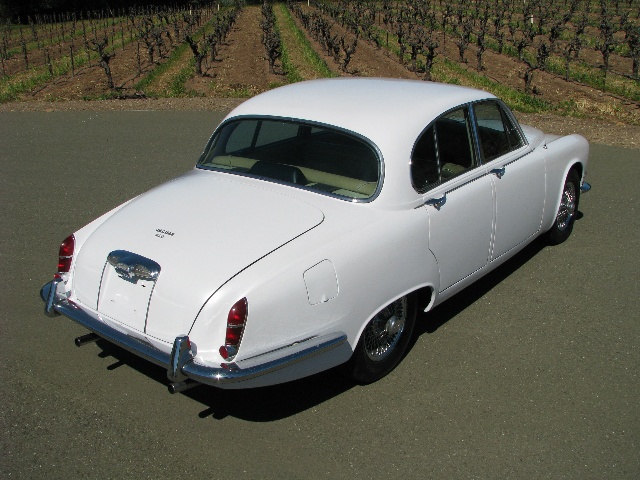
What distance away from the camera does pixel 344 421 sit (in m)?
3.95

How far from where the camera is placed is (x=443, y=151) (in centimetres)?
472

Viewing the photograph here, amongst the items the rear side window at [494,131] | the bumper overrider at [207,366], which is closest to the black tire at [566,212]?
the rear side window at [494,131]

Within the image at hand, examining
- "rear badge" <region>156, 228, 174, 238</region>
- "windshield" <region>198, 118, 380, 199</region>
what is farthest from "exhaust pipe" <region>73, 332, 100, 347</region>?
"windshield" <region>198, 118, 380, 199</region>

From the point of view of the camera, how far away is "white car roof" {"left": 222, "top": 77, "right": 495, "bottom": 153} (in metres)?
4.50

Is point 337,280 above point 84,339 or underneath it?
above

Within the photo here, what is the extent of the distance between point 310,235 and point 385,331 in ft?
2.70

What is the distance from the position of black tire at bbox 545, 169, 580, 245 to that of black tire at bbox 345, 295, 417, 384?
2.46m

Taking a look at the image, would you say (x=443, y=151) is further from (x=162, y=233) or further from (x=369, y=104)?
(x=162, y=233)

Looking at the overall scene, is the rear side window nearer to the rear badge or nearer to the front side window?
the front side window

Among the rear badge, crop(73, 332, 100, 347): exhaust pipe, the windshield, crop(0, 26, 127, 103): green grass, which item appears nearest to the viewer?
the rear badge

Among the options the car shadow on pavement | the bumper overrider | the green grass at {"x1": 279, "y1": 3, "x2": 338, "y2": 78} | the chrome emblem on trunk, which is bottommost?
the green grass at {"x1": 279, "y1": 3, "x2": 338, "y2": 78}

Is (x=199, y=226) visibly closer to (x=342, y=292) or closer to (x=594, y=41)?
(x=342, y=292)

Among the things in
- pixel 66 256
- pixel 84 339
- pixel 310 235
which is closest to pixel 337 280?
pixel 310 235

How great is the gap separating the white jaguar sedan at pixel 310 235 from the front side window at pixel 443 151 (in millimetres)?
13
